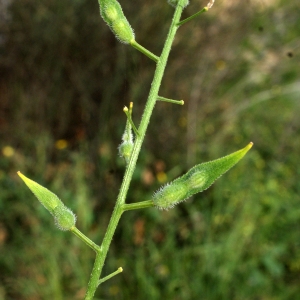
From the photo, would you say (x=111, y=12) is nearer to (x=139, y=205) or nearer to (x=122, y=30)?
(x=122, y=30)

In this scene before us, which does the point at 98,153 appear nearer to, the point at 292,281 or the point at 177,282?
the point at 177,282

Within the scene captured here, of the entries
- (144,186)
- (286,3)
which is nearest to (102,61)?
(144,186)

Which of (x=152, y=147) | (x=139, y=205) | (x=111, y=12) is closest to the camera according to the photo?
(x=139, y=205)

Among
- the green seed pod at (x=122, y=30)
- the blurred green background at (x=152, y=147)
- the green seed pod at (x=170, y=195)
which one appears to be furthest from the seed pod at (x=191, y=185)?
the blurred green background at (x=152, y=147)

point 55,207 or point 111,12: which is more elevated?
point 111,12

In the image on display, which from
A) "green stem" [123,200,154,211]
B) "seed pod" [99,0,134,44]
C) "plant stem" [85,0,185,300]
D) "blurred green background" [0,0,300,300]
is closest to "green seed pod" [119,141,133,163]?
"plant stem" [85,0,185,300]

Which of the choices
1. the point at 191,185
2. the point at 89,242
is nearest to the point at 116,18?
the point at 191,185

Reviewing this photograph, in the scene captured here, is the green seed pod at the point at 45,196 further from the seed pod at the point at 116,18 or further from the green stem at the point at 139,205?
the seed pod at the point at 116,18
